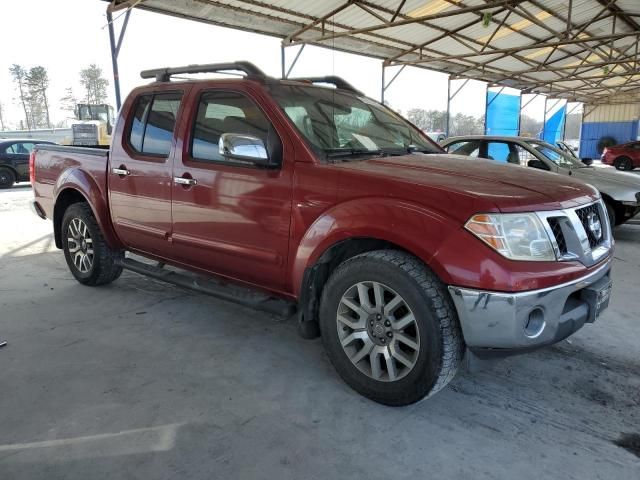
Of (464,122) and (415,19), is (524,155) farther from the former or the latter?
(464,122)

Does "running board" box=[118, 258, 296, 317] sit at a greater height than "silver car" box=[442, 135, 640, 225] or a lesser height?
lesser

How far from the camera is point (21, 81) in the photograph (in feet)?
189

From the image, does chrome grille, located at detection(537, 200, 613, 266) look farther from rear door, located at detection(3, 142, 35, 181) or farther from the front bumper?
rear door, located at detection(3, 142, 35, 181)

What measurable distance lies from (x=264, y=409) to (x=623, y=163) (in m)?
23.6

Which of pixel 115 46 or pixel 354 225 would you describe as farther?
pixel 115 46

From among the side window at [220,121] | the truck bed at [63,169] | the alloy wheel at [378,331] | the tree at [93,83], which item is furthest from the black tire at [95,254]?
the tree at [93,83]

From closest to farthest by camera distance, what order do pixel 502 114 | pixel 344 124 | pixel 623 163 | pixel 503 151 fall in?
pixel 344 124 < pixel 503 151 < pixel 623 163 < pixel 502 114

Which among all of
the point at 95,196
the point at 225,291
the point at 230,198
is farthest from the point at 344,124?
the point at 95,196

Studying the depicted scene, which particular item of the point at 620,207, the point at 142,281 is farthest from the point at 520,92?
the point at 142,281

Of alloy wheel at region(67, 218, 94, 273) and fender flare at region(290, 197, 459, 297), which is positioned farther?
alloy wheel at region(67, 218, 94, 273)

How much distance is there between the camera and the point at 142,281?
4.96m

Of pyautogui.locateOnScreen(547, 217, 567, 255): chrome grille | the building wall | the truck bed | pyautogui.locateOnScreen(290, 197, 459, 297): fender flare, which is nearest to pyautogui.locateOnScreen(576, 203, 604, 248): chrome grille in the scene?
pyautogui.locateOnScreen(547, 217, 567, 255): chrome grille

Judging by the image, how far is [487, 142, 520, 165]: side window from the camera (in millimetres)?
7273

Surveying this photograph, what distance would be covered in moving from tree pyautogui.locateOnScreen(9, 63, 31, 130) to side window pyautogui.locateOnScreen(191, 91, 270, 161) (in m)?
63.5
